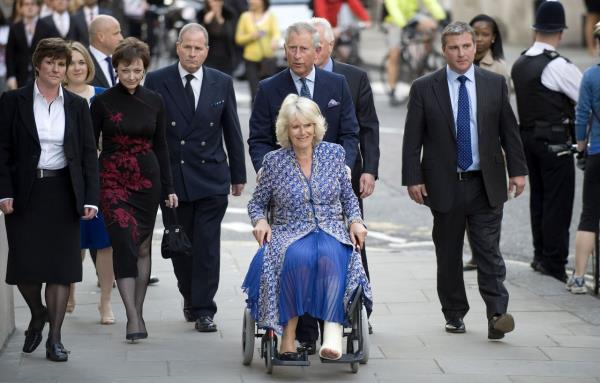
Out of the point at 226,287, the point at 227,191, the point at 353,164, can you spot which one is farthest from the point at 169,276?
Result: the point at 353,164

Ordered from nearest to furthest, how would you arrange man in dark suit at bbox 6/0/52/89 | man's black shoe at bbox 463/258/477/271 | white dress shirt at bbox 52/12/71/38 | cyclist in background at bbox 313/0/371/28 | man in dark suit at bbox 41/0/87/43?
man's black shoe at bbox 463/258/477/271 → man in dark suit at bbox 41/0/87/43 → white dress shirt at bbox 52/12/71/38 → man in dark suit at bbox 6/0/52/89 → cyclist in background at bbox 313/0/371/28

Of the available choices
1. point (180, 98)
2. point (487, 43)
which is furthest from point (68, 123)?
point (487, 43)

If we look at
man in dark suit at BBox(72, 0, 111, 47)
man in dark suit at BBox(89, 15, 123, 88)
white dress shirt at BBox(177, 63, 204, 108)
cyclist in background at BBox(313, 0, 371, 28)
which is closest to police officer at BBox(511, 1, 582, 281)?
white dress shirt at BBox(177, 63, 204, 108)

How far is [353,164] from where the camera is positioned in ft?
31.7

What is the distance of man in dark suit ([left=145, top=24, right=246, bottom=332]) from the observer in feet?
33.3

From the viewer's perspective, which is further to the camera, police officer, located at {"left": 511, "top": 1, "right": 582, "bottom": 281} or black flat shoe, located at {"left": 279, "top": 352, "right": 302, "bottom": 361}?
police officer, located at {"left": 511, "top": 1, "right": 582, "bottom": 281}

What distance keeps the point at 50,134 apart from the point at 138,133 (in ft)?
2.37

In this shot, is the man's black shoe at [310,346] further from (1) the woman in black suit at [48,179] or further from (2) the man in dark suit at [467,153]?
(1) the woman in black suit at [48,179]

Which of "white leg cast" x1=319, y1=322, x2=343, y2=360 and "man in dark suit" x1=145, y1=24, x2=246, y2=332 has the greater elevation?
"man in dark suit" x1=145, y1=24, x2=246, y2=332

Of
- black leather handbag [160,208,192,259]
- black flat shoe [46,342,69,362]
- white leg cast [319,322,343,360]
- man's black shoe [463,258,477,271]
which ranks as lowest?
man's black shoe [463,258,477,271]

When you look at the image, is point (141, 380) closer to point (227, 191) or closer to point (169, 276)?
point (227, 191)

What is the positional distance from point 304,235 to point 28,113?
174 centimetres

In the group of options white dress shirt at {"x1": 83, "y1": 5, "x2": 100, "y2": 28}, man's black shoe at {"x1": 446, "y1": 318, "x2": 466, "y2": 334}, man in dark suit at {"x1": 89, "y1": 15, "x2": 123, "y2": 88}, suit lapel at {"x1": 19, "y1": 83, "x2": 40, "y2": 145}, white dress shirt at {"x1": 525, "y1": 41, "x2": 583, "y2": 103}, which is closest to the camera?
suit lapel at {"x1": 19, "y1": 83, "x2": 40, "y2": 145}

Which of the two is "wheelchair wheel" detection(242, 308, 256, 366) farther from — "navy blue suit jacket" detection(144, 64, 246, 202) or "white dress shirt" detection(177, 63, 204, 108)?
"white dress shirt" detection(177, 63, 204, 108)
